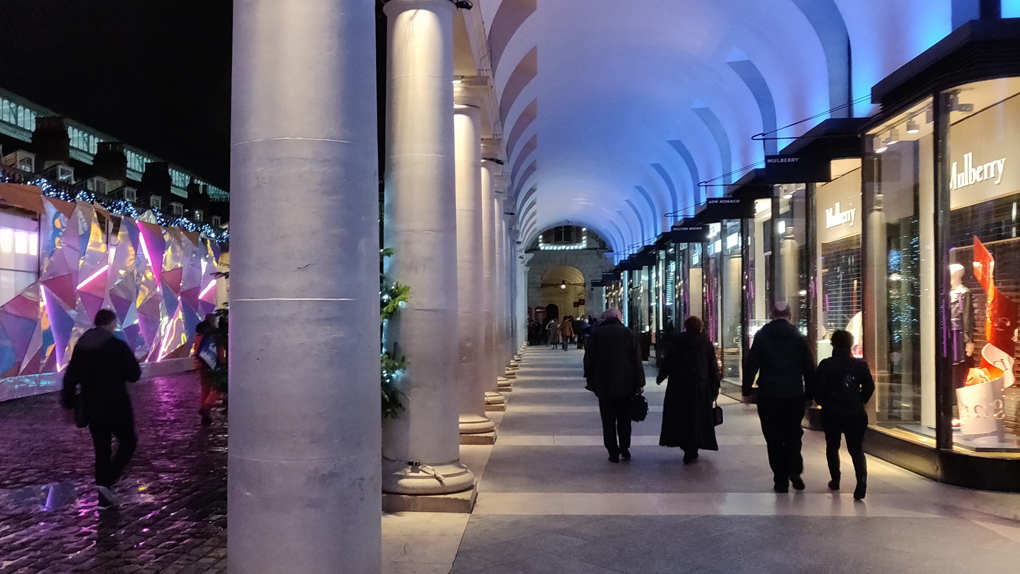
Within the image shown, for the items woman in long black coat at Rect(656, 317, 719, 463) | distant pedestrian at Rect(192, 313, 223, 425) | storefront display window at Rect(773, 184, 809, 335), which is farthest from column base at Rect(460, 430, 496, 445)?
storefront display window at Rect(773, 184, 809, 335)

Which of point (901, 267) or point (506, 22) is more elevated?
point (506, 22)

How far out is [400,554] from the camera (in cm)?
565

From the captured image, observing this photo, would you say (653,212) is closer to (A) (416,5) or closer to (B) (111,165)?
(B) (111,165)

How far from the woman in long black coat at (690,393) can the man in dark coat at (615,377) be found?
1.13ft

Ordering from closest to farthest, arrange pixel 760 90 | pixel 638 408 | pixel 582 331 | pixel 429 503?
pixel 429 503, pixel 638 408, pixel 760 90, pixel 582 331

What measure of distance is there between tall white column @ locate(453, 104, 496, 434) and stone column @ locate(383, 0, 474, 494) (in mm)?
3259

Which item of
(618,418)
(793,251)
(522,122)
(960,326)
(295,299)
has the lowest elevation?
(618,418)

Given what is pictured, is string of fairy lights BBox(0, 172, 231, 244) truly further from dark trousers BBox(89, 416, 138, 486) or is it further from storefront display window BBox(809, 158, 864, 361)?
storefront display window BBox(809, 158, 864, 361)

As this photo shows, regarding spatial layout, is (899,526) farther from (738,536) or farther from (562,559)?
(562,559)

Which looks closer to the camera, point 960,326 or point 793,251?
point 960,326

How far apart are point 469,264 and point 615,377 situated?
258 centimetres

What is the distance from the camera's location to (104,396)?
294 inches

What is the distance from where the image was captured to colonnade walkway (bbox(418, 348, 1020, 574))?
18.0ft

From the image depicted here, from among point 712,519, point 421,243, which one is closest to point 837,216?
point 712,519
